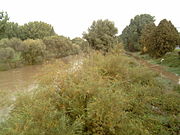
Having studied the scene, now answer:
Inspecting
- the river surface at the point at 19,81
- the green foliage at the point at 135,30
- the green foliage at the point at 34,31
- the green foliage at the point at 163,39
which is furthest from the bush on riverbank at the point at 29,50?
the green foliage at the point at 135,30

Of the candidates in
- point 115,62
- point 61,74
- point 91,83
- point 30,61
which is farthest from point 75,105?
point 30,61

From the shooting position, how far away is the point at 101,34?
728 inches

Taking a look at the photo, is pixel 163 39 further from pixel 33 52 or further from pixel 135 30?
pixel 33 52

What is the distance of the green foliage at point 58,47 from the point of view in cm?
2234

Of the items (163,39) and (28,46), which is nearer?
(163,39)

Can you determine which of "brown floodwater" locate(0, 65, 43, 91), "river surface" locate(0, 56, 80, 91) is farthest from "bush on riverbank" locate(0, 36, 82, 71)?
"river surface" locate(0, 56, 80, 91)

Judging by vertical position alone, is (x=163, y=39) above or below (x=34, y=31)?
below

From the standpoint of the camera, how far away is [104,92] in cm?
364

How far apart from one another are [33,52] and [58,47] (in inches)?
168

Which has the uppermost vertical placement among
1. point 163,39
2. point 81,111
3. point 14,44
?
point 14,44

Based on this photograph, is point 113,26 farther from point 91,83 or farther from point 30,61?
point 91,83

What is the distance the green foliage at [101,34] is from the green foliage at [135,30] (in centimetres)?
1253

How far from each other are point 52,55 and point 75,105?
19.1 metres

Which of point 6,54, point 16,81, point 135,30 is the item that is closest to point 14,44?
point 6,54
